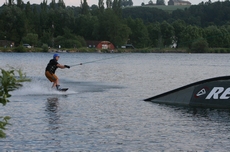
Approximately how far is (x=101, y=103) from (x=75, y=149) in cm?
1071

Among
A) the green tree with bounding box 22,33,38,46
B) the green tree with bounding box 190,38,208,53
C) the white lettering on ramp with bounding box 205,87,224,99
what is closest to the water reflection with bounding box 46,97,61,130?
the white lettering on ramp with bounding box 205,87,224,99

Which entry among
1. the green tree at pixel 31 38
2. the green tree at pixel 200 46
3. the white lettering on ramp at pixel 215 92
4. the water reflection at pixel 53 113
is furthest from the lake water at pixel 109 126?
the green tree at pixel 200 46

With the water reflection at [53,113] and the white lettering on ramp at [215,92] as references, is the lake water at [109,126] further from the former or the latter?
the white lettering on ramp at [215,92]

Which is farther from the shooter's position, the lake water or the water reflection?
the water reflection

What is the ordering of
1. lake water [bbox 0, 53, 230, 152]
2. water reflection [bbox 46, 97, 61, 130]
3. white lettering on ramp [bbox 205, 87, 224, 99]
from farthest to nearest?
white lettering on ramp [bbox 205, 87, 224, 99], water reflection [bbox 46, 97, 61, 130], lake water [bbox 0, 53, 230, 152]

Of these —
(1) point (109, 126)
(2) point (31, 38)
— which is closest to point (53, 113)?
(1) point (109, 126)

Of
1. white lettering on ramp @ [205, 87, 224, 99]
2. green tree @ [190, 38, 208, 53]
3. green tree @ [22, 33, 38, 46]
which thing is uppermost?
white lettering on ramp @ [205, 87, 224, 99]

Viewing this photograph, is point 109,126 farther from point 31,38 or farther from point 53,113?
point 31,38

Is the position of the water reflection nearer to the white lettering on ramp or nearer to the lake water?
the lake water

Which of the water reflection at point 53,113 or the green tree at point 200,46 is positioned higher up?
the water reflection at point 53,113

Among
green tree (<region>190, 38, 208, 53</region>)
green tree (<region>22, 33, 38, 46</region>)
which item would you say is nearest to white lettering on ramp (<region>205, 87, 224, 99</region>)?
green tree (<region>22, 33, 38, 46</region>)

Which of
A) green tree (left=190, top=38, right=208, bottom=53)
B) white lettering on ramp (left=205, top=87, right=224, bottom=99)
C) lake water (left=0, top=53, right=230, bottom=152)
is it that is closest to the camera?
lake water (left=0, top=53, right=230, bottom=152)

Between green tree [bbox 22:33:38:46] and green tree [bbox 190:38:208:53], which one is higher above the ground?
green tree [bbox 22:33:38:46]

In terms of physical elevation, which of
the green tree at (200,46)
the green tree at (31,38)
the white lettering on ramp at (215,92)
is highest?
the white lettering on ramp at (215,92)
